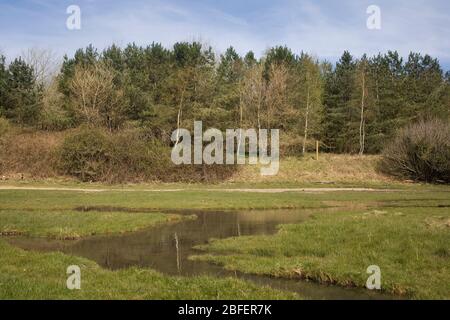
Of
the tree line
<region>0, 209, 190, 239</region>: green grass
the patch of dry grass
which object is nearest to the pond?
<region>0, 209, 190, 239</region>: green grass

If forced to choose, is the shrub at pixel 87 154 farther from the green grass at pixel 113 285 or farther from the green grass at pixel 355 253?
the green grass at pixel 113 285

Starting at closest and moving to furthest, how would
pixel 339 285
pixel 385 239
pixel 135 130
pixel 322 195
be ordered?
pixel 339 285 < pixel 385 239 < pixel 322 195 < pixel 135 130

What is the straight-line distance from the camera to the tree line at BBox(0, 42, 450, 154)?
190 feet

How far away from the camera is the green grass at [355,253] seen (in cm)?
1348

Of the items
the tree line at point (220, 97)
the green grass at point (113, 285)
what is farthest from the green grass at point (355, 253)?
the tree line at point (220, 97)

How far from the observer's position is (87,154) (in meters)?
47.5

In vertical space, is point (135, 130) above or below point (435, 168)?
above

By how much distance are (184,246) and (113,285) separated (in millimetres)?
7292

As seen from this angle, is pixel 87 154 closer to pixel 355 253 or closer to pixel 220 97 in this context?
pixel 220 97

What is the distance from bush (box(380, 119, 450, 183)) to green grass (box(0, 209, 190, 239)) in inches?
1305

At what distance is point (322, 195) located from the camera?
3725 centimetres

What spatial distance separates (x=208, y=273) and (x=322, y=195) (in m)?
23.9
